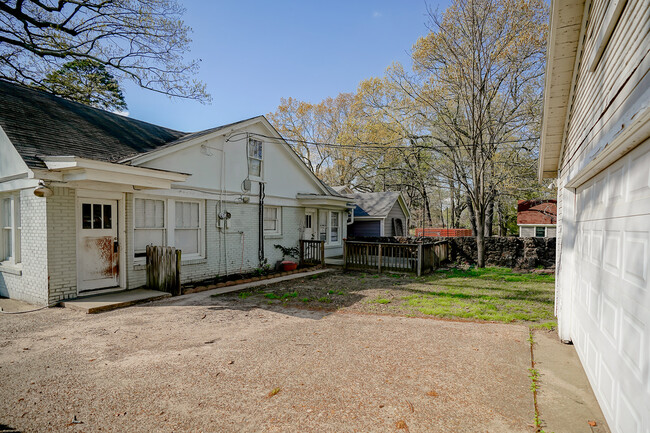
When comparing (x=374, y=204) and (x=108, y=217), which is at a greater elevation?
(x=374, y=204)

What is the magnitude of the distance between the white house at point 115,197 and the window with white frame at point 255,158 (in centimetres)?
4

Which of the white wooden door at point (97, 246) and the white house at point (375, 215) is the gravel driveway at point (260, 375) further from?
the white house at point (375, 215)


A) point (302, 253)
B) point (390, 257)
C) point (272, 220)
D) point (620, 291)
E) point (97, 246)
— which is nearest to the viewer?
point (620, 291)

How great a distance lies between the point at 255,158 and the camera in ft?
39.8

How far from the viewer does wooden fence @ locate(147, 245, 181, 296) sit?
8141 mm

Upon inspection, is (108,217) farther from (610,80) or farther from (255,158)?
(610,80)

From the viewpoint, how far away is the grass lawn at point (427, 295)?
6.93m

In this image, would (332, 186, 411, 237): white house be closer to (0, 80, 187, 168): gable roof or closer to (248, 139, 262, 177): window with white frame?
(248, 139, 262, 177): window with white frame

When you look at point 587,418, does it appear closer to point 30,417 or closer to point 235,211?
point 30,417

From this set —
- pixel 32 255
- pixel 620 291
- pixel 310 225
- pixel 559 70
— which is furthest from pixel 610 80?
pixel 310 225

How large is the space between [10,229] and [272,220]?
24.4 feet

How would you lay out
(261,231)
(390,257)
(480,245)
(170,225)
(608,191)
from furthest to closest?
1. (480,245)
2. (390,257)
3. (261,231)
4. (170,225)
5. (608,191)

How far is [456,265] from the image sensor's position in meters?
14.7

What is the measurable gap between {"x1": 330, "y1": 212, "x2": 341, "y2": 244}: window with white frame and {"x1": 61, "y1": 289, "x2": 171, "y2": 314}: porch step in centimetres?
955
